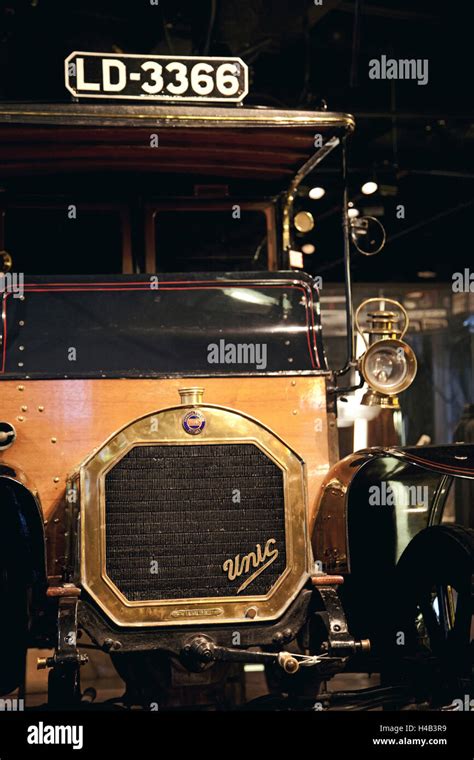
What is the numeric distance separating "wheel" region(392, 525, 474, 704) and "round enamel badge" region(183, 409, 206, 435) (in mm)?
1149

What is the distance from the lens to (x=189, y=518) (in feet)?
13.7

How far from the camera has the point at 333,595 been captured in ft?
13.8

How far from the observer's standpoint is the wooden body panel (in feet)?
15.2

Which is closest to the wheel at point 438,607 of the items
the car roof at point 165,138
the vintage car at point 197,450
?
the vintage car at point 197,450

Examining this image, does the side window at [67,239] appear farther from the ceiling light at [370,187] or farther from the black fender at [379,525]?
the ceiling light at [370,187]

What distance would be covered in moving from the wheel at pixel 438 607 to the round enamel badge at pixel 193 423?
1149 mm

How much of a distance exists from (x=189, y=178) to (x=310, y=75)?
3225 millimetres

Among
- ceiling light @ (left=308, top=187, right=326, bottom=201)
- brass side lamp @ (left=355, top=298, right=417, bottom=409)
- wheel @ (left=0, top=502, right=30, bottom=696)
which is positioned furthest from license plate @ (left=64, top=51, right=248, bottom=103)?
ceiling light @ (left=308, top=187, right=326, bottom=201)

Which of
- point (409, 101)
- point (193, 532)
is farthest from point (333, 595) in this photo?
point (409, 101)

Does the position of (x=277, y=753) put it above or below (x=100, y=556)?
below

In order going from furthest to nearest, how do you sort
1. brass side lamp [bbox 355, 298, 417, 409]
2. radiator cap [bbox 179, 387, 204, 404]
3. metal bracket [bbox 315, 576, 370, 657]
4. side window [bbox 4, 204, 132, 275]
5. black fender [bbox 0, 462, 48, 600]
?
side window [bbox 4, 204, 132, 275], brass side lamp [bbox 355, 298, 417, 409], radiator cap [bbox 179, 387, 204, 404], black fender [bbox 0, 462, 48, 600], metal bracket [bbox 315, 576, 370, 657]

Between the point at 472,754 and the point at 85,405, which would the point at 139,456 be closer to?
the point at 85,405

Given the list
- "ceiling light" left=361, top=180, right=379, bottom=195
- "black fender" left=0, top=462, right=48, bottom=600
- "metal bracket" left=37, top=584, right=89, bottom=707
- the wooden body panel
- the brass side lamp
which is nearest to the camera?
"metal bracket" left=37, top=584, right=89, bottom=707

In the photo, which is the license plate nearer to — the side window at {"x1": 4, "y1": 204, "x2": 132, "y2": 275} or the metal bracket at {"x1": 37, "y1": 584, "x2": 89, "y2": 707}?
the side window at {"x1": 4, "y1": 204, "x2": 132, "y2": 275}
